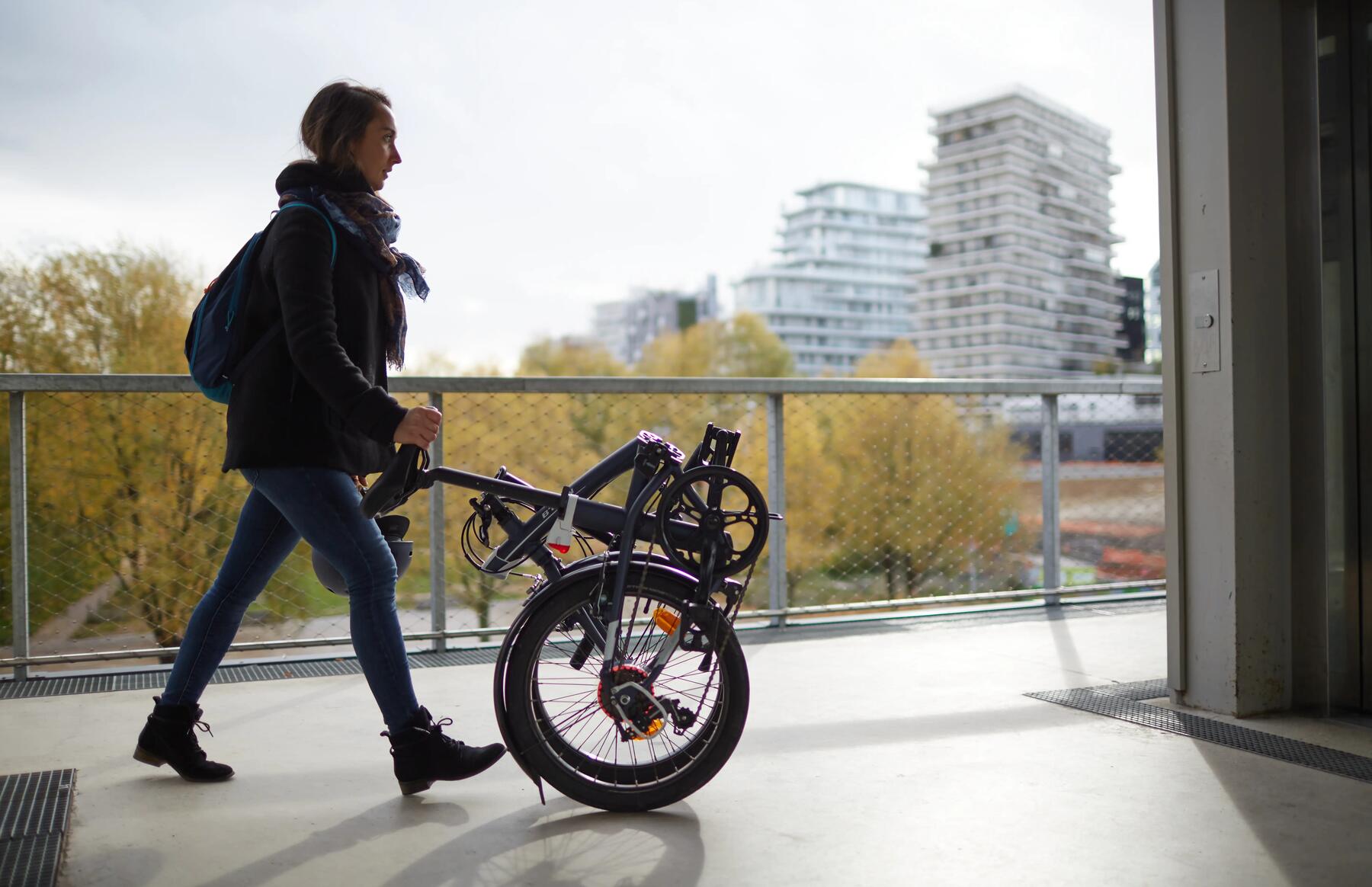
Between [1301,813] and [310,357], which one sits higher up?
[310,357]

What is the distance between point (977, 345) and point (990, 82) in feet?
73.9

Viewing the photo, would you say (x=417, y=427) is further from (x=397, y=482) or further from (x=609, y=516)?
(x=609, y=516)

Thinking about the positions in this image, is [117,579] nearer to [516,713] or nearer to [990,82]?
[516,713]

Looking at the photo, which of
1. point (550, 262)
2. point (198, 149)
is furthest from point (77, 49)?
point (550, 262)

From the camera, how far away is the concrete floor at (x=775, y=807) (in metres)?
2.05

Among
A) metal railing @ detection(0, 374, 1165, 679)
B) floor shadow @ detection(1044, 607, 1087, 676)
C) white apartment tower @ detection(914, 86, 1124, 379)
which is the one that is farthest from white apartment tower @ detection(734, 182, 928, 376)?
floor shadow @ detection(1044, 607, 1087, 676)

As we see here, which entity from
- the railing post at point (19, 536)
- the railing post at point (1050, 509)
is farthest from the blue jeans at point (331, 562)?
the railing post at point (1050, 509)

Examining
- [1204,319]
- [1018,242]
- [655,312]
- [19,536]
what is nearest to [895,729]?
[1204,319]

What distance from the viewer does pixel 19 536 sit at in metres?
3.76

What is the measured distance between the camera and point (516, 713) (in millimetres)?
2355

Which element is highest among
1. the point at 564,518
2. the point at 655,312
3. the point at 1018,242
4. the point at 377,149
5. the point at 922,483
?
the point at 1018,242

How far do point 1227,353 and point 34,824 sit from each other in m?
3.11

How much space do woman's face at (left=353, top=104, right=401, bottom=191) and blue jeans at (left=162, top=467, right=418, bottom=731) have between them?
675 mm

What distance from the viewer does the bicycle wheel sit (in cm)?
236
